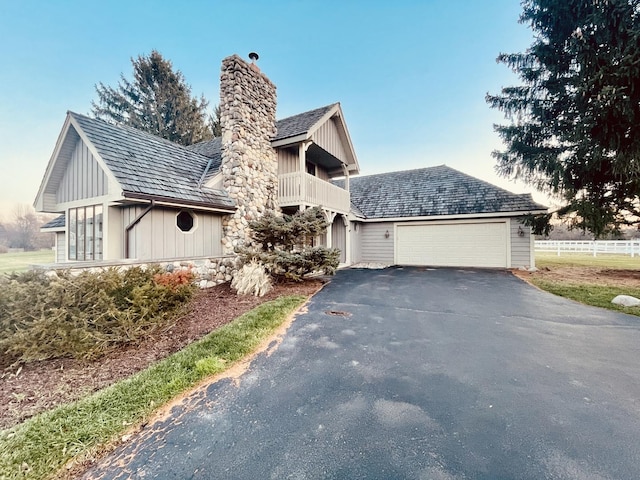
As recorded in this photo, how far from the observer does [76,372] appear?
3219mm

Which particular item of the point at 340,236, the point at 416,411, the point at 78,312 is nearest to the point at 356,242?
the point at 340,236

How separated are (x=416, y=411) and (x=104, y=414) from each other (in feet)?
9.43

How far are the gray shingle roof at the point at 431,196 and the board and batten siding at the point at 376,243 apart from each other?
688mm

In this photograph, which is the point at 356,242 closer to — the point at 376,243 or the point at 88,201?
the point at 376,243

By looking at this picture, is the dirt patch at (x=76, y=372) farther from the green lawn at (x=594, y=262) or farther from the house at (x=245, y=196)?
the green lawn at (x=594, y=262)

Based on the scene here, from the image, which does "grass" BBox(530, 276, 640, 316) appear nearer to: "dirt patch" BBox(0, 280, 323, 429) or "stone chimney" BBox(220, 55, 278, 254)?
"dirt patch" BBox(0, 280, 323, 429)

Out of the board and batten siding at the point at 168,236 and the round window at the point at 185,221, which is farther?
the round window at the point at 185,221

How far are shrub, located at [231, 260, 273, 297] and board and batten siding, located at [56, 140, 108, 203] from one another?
156 inches

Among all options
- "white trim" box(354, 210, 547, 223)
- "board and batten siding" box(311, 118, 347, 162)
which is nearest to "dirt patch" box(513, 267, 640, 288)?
"white trim" box(354, 210, 547, 223)

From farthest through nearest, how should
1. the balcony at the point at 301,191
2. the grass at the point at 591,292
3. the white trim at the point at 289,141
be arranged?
the balcony at the point at 301,191
the white trim at the point at 289,141
the grass at the point at 591,292

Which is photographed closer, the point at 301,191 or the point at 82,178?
the point at 82,178

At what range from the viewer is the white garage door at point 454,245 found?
12.4m

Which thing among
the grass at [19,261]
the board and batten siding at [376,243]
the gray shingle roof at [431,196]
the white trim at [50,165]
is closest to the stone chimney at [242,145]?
the white trim at [50,165]

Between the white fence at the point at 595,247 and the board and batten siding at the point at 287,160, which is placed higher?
the board and batten siding at the point at 287,160
